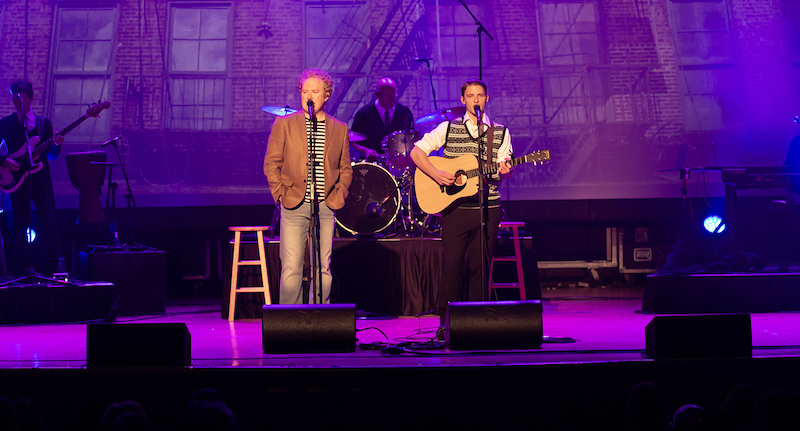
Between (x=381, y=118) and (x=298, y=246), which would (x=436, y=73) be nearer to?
(x=381, y=118)

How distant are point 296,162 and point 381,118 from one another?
2.78 meters

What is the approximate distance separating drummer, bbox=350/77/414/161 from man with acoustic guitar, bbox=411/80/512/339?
2.26m

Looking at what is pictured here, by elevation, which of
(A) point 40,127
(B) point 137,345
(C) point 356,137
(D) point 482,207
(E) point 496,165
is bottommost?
(B) point 137,345

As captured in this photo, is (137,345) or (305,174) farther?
(305,174)

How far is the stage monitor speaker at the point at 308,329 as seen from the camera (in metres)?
3.57

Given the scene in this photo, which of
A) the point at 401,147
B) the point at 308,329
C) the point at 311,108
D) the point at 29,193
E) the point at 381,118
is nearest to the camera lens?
the point at 308,329

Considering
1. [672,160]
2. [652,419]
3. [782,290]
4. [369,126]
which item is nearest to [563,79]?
[672,160]

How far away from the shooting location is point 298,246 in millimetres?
4148

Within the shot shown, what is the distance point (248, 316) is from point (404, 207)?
1750 millimetres

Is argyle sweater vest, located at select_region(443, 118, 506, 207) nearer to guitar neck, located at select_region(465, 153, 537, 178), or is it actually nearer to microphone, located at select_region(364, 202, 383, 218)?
guitar neck, located at select_region(465, 153, 537, 178)

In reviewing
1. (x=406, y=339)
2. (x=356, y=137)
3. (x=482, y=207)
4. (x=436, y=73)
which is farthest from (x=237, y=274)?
(x=436, y=73)

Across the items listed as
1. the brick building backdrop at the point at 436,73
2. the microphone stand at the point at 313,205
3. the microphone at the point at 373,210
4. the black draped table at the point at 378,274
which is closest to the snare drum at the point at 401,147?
the microphone at the point at 373,210

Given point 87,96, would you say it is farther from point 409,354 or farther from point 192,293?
point 409,354

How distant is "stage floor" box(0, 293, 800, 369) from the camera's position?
3.29 m
